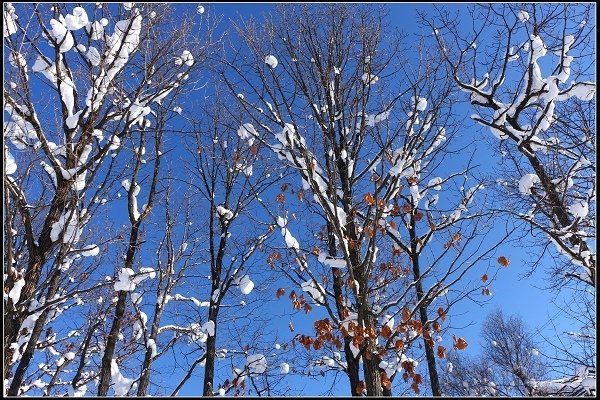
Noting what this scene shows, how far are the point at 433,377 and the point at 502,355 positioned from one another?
16.8 meters

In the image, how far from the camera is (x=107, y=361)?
583cm

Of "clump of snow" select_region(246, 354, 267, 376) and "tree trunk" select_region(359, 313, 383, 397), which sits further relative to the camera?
"clump of snow" select_region(246, 354, 267, 376)

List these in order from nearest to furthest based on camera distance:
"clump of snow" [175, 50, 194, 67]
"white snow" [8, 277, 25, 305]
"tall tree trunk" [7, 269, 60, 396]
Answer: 1. "white snow" [8, 277, 25, 305]
2. "tall tree trunk" [7, 269, 60, 396]
3. "clump of snow" [175, 50, 194, 67]

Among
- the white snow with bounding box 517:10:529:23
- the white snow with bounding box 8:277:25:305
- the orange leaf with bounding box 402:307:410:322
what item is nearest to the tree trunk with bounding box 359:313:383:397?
the orange leaf with bounding box 402:307:410:322

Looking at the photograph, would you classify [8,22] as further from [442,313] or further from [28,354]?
[442,313]

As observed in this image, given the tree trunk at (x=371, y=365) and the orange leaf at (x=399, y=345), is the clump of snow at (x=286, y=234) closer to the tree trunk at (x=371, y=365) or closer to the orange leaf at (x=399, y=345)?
the tree trunk at (x=371, y=365)

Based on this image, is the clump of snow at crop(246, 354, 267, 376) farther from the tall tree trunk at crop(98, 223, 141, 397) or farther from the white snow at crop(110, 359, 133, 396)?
the tall tree trunk at crop(98, 223, 141, 397)

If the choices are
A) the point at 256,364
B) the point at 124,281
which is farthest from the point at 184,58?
the point at 256,364

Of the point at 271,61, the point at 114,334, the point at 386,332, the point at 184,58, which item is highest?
the point at 184,58

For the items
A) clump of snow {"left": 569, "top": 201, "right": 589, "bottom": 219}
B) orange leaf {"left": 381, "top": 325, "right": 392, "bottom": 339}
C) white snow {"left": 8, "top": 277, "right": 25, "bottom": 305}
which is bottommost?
orange leaf {"left": 381, "top": 325, "right": 392, "bottom": 339}

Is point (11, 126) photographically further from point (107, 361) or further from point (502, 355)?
point (502, 355)

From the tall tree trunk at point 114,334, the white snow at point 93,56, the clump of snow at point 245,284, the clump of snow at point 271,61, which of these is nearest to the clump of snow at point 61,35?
the white snow at point 93,56

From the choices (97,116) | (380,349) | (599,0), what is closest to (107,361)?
(97,116)

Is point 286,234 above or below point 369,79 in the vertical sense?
below
